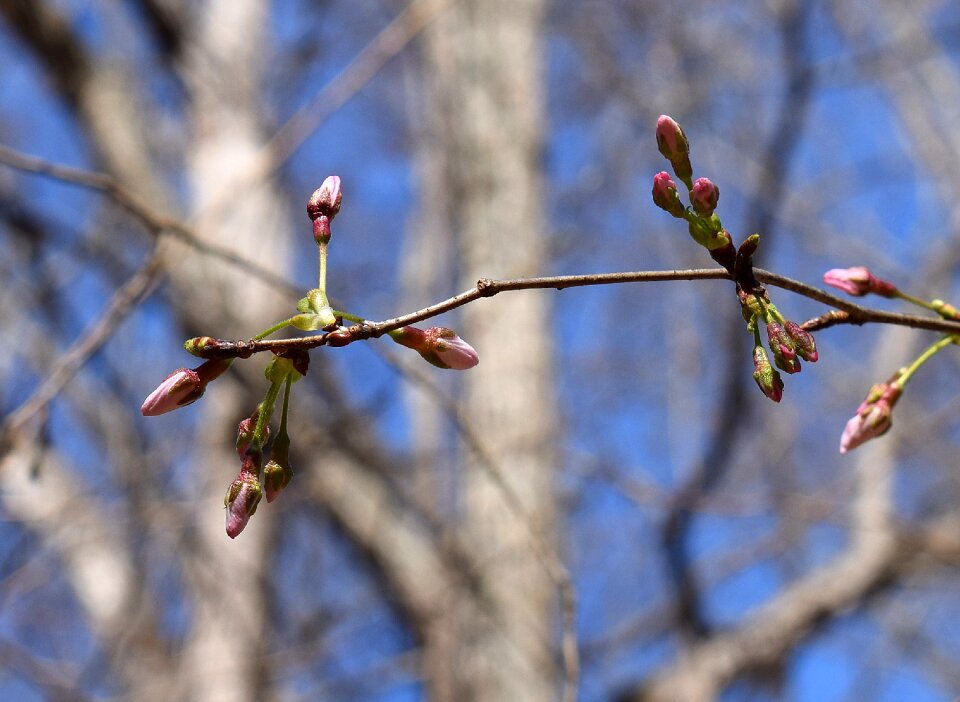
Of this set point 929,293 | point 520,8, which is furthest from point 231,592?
point 929,293

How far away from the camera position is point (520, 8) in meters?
4.80

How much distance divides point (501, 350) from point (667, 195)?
10.1 ft

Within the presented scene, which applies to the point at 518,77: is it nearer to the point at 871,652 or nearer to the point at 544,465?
the point at 544,465

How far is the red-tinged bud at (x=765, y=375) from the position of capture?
89 centimetres

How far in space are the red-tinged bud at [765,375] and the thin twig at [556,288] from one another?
0.08 metres

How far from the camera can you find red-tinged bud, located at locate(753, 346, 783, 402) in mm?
891

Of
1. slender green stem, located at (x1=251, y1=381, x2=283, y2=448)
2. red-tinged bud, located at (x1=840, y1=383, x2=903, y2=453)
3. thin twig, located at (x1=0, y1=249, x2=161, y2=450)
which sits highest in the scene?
thin twig, located at (x1=0, y1=249, x2=161, y2=450)

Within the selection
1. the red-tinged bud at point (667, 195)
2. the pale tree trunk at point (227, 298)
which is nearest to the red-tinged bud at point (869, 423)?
the red-tinged bud at point (667, 195)

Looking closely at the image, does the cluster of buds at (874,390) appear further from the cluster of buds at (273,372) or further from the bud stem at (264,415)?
the bud stem at (264,415)

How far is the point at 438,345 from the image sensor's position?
3.02 feet

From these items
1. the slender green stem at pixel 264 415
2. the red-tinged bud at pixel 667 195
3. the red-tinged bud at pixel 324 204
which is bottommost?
the slender green stem at pixel 264 415

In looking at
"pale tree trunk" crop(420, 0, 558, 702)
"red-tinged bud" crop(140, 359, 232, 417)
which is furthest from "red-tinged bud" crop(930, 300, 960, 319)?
"pale tree trunk" crop(420, 0, 558, 702)

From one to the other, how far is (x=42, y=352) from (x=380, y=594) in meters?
2.80

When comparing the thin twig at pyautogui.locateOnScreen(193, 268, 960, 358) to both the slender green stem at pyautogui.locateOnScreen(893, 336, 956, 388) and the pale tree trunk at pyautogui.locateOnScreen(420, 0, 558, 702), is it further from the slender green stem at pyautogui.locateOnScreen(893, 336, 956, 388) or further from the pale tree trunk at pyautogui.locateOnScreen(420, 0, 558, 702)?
the pale tree trunk at pyautogui.locateOnScreen(420, 0, 558, 702)
